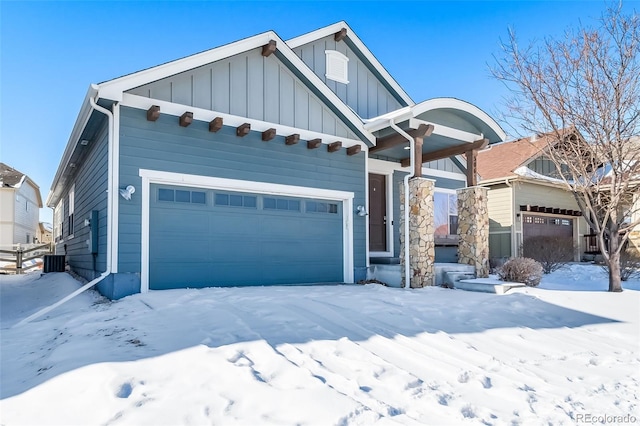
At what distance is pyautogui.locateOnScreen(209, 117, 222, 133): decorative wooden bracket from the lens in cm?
799

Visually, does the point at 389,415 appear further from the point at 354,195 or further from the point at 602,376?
the point at 354,195

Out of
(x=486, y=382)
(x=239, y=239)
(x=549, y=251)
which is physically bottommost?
(x=486, y=382)

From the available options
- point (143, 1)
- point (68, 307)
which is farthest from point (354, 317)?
point (143, 1)

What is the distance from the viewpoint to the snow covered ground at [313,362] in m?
3.06

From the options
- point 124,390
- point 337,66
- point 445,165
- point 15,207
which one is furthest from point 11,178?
point 124,390

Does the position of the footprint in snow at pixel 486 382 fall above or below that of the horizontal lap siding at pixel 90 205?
below

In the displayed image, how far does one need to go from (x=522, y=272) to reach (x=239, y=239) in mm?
6074

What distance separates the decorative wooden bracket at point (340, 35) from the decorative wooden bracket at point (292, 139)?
16.0 feet

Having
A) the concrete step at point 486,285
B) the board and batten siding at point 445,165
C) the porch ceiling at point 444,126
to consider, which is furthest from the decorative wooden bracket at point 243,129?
the board and batten siding at point 445,165

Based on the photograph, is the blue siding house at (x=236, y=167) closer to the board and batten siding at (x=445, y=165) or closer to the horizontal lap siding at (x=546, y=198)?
the board and batten siding at (x=445, y=165)

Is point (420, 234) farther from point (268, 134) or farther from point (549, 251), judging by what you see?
point (549, 251)

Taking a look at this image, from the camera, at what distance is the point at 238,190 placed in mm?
8656

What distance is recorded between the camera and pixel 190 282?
7.95 m

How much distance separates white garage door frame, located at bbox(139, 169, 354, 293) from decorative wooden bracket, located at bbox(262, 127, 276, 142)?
904 mm
